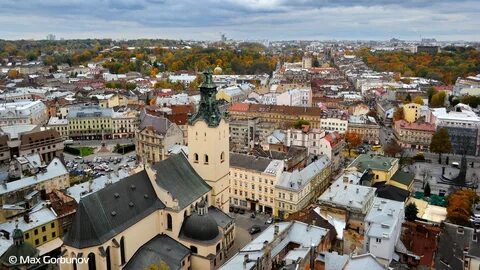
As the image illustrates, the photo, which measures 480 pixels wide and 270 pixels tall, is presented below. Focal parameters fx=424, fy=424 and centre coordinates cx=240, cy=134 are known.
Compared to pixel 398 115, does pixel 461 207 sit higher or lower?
lower

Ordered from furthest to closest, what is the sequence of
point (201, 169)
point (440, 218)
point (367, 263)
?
point (440, 218) < point (201, 169) < point (367, 263)

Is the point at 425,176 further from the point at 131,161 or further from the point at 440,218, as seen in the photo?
the point at 131,161

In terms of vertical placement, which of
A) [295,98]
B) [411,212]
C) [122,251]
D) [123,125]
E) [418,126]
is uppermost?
[295,98]

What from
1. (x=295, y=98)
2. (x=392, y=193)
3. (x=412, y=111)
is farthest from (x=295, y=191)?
(x=295, y=98)

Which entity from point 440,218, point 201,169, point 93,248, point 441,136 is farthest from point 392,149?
point 93,248

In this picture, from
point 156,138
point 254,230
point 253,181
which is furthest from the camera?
point 156,138

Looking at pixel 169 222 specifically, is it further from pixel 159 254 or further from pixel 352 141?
pixel 352 141
